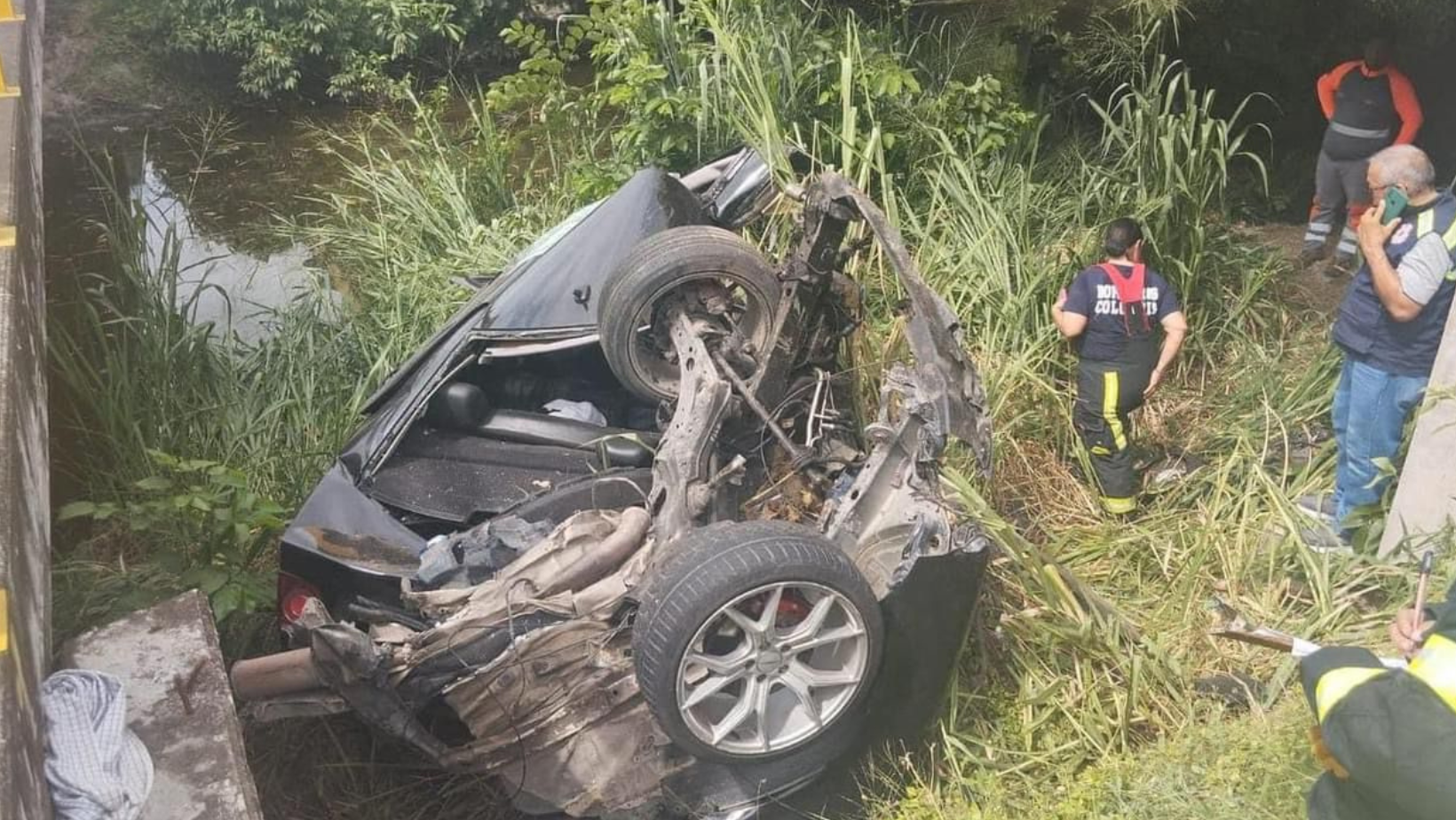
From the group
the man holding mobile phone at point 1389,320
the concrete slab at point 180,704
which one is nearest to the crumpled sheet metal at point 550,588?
the concrete slab at point 180,704

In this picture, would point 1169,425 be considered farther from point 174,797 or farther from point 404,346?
point 174,797

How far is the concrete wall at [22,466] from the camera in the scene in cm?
198

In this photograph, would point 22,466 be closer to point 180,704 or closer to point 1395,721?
point 180,704

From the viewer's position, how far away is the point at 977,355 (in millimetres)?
5074

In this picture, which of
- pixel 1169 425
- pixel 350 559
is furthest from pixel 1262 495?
pixel 350 559

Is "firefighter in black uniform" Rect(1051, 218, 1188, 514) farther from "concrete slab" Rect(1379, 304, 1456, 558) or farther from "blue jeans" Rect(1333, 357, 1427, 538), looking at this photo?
"concrete slab" Rect(1379, 304, 1456, 558)

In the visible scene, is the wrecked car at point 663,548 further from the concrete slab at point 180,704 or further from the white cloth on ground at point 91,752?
the white cloth on ground at point 91,752

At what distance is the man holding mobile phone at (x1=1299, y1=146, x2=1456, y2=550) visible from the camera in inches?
155

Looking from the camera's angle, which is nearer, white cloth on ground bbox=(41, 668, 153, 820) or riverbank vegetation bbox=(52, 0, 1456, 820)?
white cloth on ground bbox=(41, 668, 153, 820)

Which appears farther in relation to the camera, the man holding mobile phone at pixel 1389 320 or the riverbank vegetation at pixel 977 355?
the man holding mobile phone at pixel 1389 320

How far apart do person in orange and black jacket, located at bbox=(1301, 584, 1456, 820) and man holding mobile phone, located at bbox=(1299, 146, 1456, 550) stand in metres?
1.75

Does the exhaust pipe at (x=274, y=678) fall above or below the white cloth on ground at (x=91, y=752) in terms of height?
below

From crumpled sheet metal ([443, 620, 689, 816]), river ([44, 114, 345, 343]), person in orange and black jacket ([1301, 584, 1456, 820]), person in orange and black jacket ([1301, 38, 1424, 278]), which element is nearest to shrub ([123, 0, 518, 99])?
river ([44, 114, 345, 343])

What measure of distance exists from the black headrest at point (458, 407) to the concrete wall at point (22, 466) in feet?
3.68
